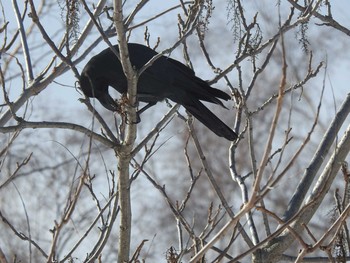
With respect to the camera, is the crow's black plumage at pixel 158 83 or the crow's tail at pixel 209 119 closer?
the crow's tail at pixel 209 119

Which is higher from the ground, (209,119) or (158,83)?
(158,83)

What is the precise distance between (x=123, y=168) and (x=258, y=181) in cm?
116

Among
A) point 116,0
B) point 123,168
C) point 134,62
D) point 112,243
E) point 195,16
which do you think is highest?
point 112,243

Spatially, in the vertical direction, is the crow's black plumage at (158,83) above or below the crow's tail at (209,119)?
above

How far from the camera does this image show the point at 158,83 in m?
4.63

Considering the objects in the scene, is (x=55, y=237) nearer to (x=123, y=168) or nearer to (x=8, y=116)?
(x=123, y=168)

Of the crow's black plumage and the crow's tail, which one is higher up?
the crow's black plumage

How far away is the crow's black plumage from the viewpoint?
4484mm

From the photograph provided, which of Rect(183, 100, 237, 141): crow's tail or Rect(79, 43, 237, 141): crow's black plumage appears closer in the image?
Rect(183, 100, 237, 141): crow's tail

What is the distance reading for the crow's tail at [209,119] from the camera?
432 centimetres

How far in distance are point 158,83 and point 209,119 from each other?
344 mm

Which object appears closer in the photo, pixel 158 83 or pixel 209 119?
pixel 209 119

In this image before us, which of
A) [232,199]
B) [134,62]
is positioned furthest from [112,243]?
[134,62]

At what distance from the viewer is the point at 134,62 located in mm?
4457
